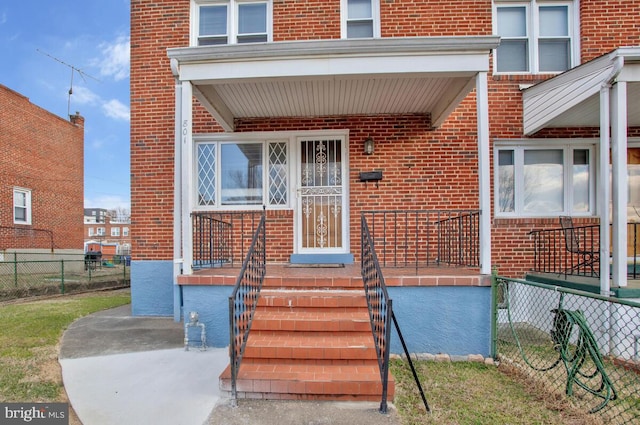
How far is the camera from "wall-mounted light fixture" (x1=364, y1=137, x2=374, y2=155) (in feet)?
20.5

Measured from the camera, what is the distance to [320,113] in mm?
6305

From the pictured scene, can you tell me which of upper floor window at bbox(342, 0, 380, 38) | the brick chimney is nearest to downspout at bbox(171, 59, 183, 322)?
Answer: upper floor window at bbox(342, 0, 380, 38)

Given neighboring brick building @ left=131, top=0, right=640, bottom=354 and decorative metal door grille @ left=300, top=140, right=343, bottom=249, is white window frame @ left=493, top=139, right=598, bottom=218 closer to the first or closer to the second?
neighboring brick building @ left=131, top=0, right=640, bottom=354

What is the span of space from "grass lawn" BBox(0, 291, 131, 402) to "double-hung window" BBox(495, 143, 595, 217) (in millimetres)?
6747

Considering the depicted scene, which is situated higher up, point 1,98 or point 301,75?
point 1,98

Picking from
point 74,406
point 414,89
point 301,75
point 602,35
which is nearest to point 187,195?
point 301,75

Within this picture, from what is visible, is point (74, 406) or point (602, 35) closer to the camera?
point (74, 406)

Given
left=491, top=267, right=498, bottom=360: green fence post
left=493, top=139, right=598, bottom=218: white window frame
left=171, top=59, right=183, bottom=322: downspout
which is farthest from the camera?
left=493, top=139, right=598, bottom=218: white window frame

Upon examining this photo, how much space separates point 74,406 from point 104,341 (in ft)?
6.24

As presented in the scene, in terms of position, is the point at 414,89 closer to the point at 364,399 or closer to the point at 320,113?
the point at 320,113

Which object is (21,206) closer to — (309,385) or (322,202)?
(322,202)

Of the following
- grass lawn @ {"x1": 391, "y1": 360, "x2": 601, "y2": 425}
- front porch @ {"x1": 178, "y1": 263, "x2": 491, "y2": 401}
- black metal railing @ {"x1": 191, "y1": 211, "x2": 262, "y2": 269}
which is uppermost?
black metal railing @ {"x1": 191, "y1": 211, "x2": 262, "y2": 269}

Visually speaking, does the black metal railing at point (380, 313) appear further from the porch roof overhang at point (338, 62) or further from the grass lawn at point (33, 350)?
the grass lawn at point (33, 350)

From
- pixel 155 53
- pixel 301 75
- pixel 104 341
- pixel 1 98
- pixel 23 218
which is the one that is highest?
pixel 1 98
